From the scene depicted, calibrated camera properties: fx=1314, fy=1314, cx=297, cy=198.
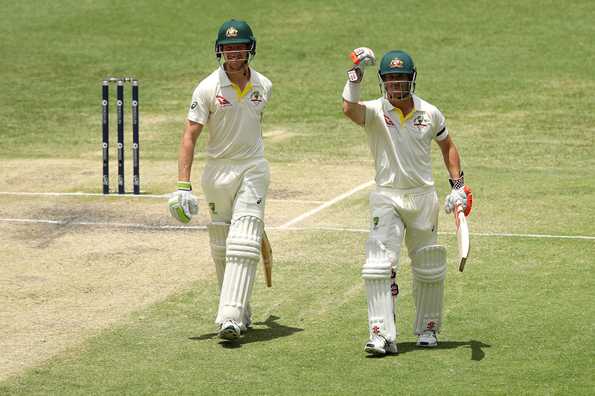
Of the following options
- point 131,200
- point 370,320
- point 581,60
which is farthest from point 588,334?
point 581,60

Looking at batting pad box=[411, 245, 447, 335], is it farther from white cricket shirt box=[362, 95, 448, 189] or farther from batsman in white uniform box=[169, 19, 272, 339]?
batsman in white uniform box=[169, 19, 272, 339]

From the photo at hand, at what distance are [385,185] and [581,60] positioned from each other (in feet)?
56.9

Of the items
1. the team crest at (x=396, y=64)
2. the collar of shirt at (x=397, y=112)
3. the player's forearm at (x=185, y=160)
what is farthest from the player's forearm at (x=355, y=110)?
the player's forearm at (x=185, y=160)

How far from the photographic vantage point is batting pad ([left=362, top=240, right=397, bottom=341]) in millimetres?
10203

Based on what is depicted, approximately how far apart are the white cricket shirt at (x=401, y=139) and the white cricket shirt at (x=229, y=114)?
1098 millimetres

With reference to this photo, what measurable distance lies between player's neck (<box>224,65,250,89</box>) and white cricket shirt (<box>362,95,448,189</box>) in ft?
3.95

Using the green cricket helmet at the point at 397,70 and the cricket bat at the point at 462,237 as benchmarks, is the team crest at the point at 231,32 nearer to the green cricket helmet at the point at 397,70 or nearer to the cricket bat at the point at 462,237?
the green cricket helmet at the point at 397,70

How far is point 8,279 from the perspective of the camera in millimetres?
13062

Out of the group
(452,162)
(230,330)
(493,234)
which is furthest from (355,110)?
(493,234)

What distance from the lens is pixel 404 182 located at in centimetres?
1052

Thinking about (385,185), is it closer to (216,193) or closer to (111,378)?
(216,193)

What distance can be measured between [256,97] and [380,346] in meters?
2.50

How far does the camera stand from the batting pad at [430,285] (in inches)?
415

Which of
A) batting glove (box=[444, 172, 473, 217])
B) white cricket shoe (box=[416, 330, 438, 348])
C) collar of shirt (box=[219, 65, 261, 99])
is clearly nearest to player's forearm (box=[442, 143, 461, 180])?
batting glove (box=[444, 172, 473, 217])
